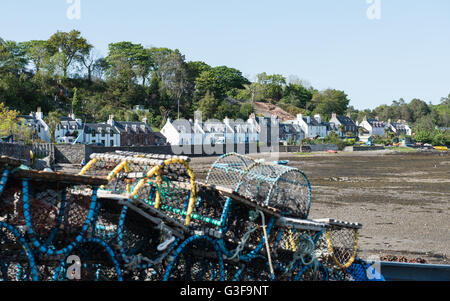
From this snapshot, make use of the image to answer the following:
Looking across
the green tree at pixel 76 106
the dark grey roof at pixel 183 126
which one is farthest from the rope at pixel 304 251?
the green tree at pixel 76 106

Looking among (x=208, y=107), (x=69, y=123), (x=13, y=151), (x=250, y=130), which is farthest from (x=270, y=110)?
(x=13, y=151)

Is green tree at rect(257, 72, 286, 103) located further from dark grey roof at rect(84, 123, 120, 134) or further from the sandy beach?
the sandy beach

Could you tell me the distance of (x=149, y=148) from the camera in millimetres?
57500

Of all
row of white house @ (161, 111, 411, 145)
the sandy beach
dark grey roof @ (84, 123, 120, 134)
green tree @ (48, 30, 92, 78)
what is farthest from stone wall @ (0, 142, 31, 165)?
green tree @ (48, 30, 92, 78)

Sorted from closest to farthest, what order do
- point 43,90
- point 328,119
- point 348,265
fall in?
point 348,265
point 43,90
point 328,119

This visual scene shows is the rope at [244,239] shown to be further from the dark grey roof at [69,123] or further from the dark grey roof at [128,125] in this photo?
the dark grey roof at [128,125]

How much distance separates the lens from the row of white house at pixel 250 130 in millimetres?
70750

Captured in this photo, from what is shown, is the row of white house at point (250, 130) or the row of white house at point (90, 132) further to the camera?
the row of white house at point (250, 130)

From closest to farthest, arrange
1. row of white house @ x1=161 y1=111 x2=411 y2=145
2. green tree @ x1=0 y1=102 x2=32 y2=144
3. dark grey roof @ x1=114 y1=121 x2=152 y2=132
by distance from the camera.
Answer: green tree @ x1=0 y1=102 x2=32 y2=144, dark grey roof @ x1=114 y1=121 x2=152 y2=132, row of white house @ x1=161 y1=111 x2=411 y2=145

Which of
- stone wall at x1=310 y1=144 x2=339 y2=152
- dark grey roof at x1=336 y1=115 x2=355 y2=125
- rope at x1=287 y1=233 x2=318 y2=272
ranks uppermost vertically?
dark grey roof at x1=336 y1=115 x2=355 y2=125

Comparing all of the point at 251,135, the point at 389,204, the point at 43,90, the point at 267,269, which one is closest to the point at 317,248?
the point at 267,269

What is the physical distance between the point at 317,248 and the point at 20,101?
201ft

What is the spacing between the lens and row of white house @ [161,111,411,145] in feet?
232
